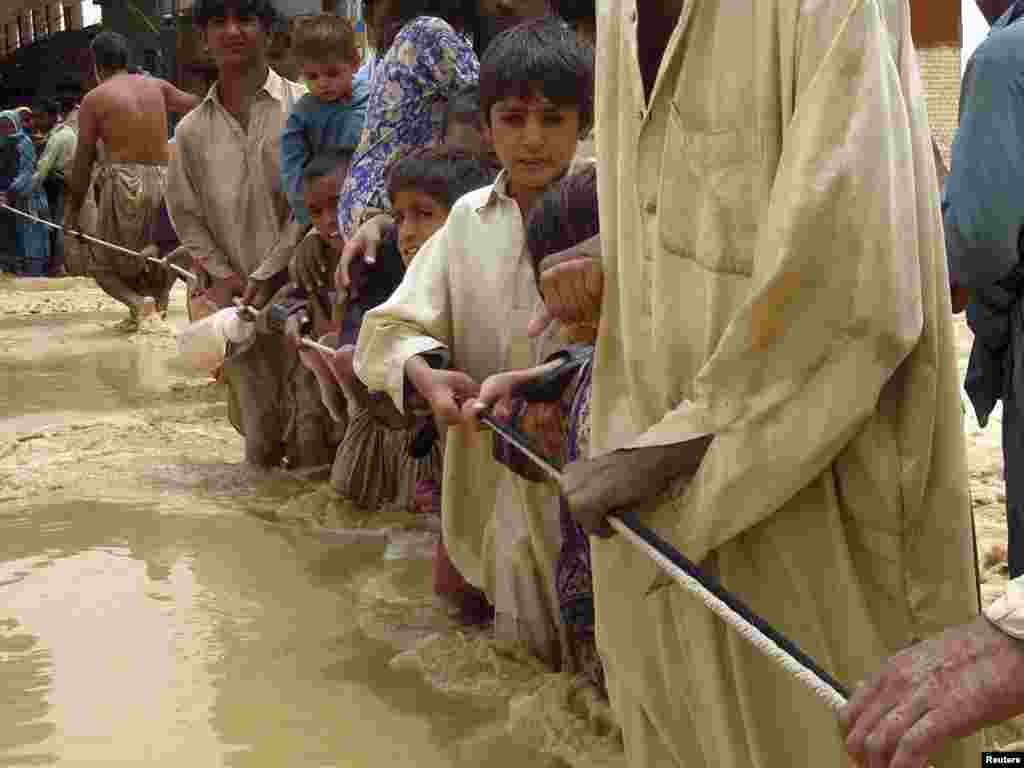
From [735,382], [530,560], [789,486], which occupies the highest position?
[735,382]

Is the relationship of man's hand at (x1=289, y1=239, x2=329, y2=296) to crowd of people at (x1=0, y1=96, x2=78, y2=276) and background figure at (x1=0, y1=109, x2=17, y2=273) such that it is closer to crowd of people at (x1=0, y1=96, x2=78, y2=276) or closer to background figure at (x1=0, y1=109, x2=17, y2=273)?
crowd of people at (x1=0, y1=96, x2=78, y2=276)

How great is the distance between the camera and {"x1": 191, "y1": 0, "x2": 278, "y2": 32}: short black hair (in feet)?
20.9

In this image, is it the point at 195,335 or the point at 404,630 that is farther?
the point at 195,335

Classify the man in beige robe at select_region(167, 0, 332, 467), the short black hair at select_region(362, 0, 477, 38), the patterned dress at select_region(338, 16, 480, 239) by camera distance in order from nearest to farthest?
1. the patterned dress at select_region(338, 16, 480, 239)
2. the short black hair at select_region(362, 0, 477, 38)
3. the man in beige robe at select_region(167, 0, 332, 467)

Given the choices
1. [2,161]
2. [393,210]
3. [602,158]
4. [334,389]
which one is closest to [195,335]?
[334,389]

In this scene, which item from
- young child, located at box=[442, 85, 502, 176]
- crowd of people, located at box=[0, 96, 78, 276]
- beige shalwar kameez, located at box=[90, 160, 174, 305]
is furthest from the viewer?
crowd of people, located at box=[0, 96, 78, 276]

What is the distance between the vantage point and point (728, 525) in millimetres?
2041

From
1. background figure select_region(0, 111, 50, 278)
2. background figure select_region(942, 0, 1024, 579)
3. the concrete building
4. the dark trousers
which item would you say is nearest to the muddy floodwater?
background figure select_region(942, 0, 1024, 579)

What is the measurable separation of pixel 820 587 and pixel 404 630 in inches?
95.1

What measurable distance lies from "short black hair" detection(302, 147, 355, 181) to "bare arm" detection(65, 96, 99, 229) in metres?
5.07

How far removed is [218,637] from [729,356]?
2.74m

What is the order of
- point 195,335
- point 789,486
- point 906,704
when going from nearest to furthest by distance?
point 906,704 < point 789,486 < point 195,335

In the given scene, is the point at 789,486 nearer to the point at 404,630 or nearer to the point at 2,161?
the point at 404,630

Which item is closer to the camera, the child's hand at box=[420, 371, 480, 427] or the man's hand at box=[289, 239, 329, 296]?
the child's hand at box=[420, 371, 480, 427]
